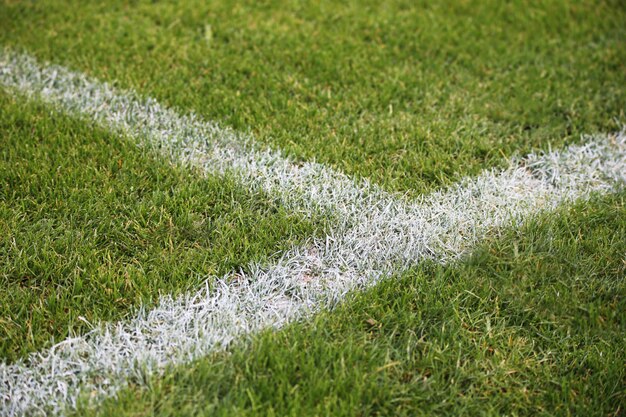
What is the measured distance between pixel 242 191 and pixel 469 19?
2.21 m

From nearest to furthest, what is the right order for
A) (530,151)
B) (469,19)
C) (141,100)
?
(530,151) < (141,100) < (469,19)

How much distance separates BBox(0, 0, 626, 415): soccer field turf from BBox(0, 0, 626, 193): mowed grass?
0.02 m

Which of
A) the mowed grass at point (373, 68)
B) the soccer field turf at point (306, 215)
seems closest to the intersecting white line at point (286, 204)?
the soccer field turf at point (306, 215)

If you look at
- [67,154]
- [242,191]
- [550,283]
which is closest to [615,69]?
[550,283]

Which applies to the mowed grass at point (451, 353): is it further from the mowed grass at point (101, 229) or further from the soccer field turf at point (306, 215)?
the mowed grass at point (101, 229)

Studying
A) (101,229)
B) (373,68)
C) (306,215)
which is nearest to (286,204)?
(306,215)

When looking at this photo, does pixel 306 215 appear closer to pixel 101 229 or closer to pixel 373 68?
pixel 101 229

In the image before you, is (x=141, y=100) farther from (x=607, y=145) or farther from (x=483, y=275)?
(x=607, y=145)

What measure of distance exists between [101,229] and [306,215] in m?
0.76

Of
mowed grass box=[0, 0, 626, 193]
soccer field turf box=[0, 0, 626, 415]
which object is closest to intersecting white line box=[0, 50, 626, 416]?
soccer field turf box=[0, 0, 626, 415]

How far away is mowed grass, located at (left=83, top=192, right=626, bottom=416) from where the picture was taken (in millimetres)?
1686

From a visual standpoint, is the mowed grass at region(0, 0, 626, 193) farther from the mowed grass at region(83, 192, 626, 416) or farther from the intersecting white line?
the mowed grass at region(83, 192, 626, 416)

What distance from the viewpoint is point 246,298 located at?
2008 mm

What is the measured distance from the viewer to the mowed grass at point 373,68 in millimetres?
2801
